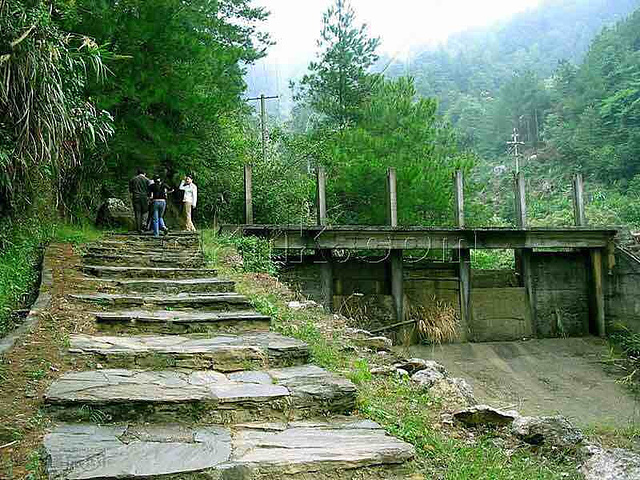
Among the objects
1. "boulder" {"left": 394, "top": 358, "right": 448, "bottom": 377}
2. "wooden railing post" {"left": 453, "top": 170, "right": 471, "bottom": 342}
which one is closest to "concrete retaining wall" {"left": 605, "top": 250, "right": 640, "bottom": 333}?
"wooden railing post" {"left": 453, "top": 170, "right": 471, "bottom": 342}

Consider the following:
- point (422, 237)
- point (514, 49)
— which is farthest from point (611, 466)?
point (514, 49)

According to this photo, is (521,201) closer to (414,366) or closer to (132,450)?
(414,366)

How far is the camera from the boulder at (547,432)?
3592mm

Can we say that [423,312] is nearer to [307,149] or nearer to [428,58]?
[307,149]

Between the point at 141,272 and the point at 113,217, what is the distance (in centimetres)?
714

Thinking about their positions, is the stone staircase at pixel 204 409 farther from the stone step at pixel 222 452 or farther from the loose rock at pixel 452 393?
the loose rock at pixel 452 393

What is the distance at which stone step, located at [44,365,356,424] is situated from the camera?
3.15 m

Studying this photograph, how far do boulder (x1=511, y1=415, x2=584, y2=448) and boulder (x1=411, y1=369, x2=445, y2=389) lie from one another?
943 millimetres

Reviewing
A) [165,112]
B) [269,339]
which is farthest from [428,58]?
[269,339]

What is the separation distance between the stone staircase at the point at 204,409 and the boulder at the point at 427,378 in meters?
0.96

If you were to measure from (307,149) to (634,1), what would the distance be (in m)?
72.9

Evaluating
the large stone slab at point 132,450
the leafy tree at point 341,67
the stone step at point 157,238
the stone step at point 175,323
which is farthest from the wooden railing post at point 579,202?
the large stone slab at point 132,450

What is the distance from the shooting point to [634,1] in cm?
7362

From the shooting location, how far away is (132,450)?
2721mm
